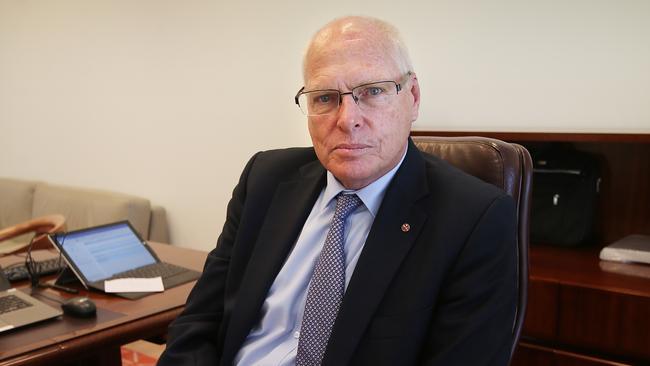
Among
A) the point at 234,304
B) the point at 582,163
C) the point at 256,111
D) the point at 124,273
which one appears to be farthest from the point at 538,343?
the point at 256,111

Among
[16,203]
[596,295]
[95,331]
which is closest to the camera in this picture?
[95,331]

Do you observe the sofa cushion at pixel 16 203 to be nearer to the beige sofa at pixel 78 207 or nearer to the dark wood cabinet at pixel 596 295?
the beige sofa at pixel 78 207

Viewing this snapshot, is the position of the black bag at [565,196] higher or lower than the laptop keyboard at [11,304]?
higher

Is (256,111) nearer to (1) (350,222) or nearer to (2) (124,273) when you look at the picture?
(2) (124,273)

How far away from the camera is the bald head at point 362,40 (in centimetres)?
130

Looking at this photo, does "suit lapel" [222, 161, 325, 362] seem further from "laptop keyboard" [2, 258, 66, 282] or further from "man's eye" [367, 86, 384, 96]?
"laptop keyboard" [2, 258, 66, 282]

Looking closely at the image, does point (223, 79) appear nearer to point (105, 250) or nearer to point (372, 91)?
point (105, 250)

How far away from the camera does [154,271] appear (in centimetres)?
208

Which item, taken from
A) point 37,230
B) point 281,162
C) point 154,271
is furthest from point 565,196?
point 37,230

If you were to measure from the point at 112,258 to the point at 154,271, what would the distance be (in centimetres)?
16

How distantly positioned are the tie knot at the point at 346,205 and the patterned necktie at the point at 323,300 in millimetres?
38

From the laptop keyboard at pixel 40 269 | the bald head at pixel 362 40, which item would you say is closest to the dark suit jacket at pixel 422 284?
the bald head at pixel 362 40

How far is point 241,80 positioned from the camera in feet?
11.3

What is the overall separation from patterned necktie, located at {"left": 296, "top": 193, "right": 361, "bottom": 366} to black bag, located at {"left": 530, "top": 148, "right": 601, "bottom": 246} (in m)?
1.30
